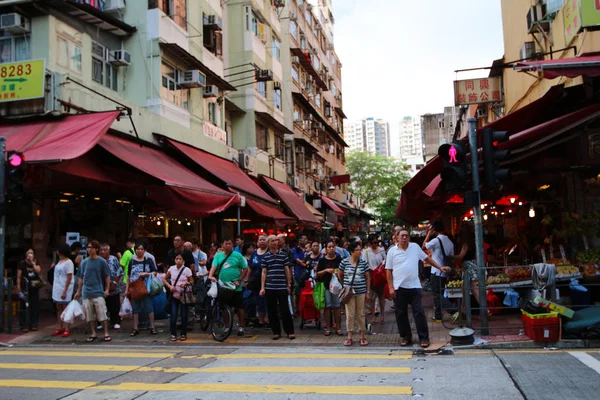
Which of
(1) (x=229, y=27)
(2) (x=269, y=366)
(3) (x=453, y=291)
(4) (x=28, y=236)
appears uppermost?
(1) (x=229, y=27)

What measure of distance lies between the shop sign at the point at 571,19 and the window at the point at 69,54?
1160cm

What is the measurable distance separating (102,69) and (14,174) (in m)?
5.68

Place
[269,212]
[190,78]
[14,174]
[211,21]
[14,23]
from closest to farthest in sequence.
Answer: [14,174]
[14,23]
[190,78]
[269,212]
[211,21]

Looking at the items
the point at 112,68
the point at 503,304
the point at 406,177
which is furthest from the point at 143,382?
the point at 406,177

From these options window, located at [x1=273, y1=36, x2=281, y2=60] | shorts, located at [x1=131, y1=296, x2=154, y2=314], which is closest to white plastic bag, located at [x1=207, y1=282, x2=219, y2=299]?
shorts, located at [x1=131, y1=296, x2=154, y2=314]

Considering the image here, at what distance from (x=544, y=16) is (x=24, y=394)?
13.4 meters

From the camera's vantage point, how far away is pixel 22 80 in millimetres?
12688

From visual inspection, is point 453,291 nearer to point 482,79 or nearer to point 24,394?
point 24,394

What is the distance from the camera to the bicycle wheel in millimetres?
9922

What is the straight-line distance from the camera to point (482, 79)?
62.0ft

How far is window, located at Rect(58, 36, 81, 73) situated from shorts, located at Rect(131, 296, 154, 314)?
6.46 metres

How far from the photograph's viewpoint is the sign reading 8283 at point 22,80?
12570 millimetres

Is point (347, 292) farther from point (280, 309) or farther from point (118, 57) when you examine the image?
point (118, 57)

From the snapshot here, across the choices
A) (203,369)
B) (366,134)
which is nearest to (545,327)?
(203,369)
